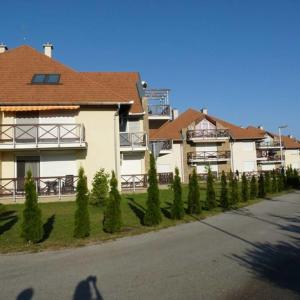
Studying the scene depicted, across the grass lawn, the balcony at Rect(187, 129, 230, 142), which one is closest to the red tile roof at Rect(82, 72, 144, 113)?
the grass lawn

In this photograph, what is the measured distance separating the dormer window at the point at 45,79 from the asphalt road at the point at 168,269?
574 inches

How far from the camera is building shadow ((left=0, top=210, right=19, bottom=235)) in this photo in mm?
14094

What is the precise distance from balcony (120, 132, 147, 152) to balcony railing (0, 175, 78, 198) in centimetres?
585

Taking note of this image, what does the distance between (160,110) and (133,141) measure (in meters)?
9.31

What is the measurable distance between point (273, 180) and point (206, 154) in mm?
21877

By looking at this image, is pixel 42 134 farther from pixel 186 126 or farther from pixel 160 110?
pixel 186 126

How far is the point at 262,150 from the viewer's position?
73188 millimetres

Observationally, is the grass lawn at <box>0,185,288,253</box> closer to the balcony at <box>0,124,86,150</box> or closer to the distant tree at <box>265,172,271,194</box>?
the balcony at <box>0,124,86,150</box>

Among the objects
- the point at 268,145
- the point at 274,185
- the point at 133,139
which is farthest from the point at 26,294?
the point at 268,145

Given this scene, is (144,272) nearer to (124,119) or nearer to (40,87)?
(40,87)

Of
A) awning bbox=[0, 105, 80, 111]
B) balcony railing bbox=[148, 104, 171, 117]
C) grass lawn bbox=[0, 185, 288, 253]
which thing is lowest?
grass lawn bbox=[0, 185, 288, 253]

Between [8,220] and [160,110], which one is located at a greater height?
[160,110]

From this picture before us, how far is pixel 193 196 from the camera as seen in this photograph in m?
17.8

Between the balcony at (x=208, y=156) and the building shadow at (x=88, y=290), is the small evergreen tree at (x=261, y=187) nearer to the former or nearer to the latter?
the building shadow at (x=88, y=290)
